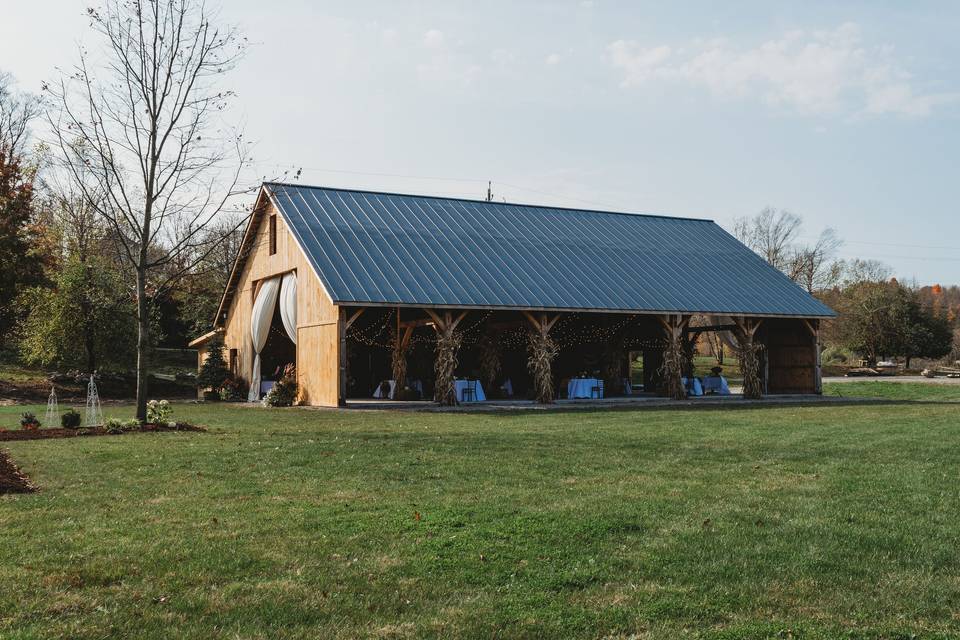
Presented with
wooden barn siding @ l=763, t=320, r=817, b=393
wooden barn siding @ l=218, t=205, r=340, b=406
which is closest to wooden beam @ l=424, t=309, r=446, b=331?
wooden barn siding @ l=218, t=205, r=340, b=406

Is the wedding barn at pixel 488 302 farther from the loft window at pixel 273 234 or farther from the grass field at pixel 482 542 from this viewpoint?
the grass field at pixel 482 542

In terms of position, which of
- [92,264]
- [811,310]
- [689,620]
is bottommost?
[689,620]

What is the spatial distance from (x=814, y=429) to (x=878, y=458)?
4.16m

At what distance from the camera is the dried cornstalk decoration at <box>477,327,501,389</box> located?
85.3ft

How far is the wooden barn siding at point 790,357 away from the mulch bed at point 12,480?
23659mm

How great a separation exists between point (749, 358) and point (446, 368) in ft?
33.2

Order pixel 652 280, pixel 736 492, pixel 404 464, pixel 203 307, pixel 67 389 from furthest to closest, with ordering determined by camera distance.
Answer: pixel 203 307
pixel 67 389
pixel 652 280
pixel 404 464
pixel 736 492

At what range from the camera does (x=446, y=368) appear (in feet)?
70.5

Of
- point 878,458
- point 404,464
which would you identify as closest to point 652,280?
point 878,458

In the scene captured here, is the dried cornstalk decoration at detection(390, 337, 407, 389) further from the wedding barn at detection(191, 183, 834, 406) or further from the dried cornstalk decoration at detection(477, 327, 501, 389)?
the dried cornstalk decoration at detection(477, 327, 501, 389)

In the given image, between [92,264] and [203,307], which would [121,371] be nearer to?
[92,264]

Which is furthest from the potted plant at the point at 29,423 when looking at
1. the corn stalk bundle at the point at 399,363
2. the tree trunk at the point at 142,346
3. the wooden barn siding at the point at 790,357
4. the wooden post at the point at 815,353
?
the wooden post at the point at 815,353

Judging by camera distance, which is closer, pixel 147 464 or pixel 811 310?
pixel 147 464

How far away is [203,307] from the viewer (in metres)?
42.4
